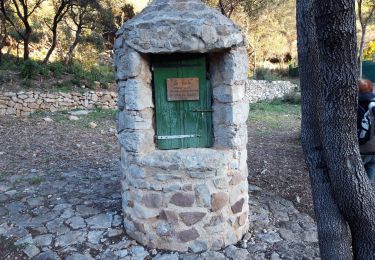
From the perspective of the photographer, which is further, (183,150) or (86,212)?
(86,212)

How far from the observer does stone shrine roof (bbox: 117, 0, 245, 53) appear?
3.19 metres

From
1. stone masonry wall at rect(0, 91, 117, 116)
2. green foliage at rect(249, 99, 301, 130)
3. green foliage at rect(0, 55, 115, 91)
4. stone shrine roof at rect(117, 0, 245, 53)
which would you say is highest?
green foliage at rect(0, 55, 115, 91)

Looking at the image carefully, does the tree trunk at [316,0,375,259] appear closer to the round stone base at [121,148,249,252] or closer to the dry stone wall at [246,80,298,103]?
the round stone base at [121,148,249,252]

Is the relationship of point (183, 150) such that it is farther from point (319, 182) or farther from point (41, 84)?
point (41, 84)

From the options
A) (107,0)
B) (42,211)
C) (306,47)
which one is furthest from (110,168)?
(107,0)

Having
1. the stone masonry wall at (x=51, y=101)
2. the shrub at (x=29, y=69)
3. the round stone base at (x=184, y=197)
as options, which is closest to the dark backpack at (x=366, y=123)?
the round stone base at (x=184, y=197)

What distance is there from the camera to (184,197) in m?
3.44

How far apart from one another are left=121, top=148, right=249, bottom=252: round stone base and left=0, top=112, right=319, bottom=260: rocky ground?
15 centimetres

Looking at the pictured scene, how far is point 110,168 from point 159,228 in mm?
2557

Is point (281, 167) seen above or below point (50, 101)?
below

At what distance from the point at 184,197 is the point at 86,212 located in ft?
4.72

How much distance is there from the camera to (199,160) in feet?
11.1

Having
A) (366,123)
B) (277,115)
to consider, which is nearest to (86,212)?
(366,123)

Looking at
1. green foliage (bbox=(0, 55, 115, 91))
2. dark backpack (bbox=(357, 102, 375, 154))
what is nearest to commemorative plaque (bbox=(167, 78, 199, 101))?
dark backpack (bbox=(357, 102, 375, 154))
